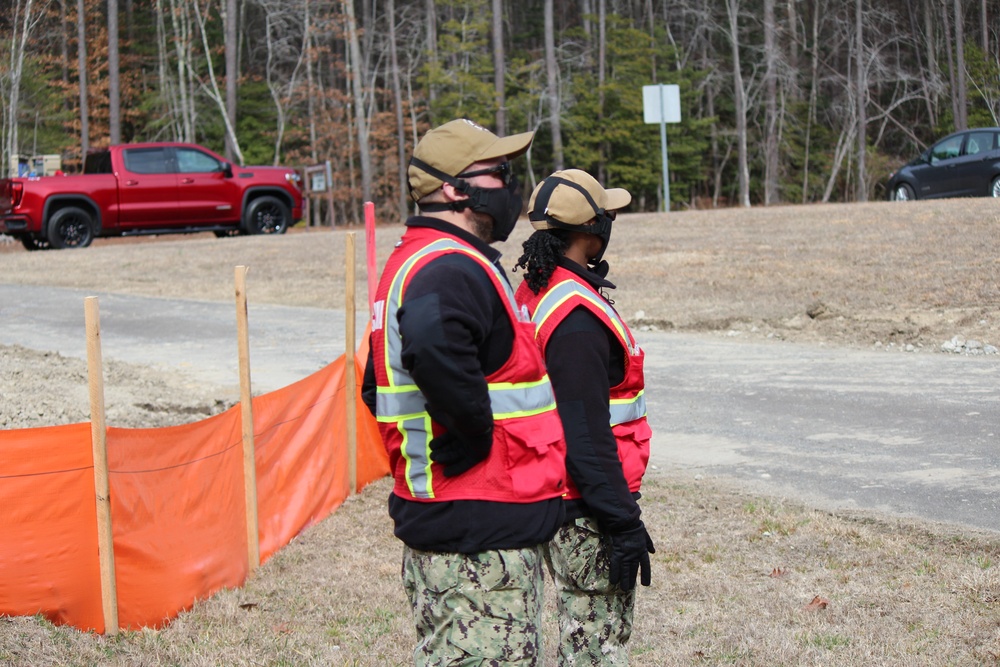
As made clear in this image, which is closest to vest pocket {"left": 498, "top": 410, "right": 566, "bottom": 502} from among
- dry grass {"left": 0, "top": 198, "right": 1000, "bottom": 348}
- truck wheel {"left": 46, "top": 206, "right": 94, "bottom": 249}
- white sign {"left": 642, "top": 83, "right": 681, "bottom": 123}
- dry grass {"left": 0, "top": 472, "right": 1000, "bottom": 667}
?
dry grass {"left": 0, "top": 472, "right": 1000, "bottom": 667}

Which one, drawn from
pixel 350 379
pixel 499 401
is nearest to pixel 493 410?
pixel 499 401

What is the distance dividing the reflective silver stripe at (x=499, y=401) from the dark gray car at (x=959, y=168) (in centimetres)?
1935

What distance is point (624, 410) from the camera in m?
3.29

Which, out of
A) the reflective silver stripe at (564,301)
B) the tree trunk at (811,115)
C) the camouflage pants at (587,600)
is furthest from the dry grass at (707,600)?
the tree trunk at (811,115)

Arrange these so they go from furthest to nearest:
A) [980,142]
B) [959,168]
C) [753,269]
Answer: [959,168] < [980,142] < [753,269]

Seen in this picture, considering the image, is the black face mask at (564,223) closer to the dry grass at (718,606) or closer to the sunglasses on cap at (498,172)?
the sunglasses on cap at (498,172)

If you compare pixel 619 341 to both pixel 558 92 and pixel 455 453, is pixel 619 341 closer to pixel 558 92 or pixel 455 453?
pixel 455 453

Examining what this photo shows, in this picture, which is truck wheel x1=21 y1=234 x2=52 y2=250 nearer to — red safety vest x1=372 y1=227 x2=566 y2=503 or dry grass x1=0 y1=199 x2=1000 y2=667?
dry grass x1=0 y1=199 x2=1000 y2=667

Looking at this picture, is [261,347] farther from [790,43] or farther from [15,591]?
[790,43]

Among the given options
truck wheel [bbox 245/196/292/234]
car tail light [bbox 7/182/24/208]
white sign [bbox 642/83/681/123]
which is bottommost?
truck wheel [bbox 245/196/292/234]

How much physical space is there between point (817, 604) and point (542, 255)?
240 cm

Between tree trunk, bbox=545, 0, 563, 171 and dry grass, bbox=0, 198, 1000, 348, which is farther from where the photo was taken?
tree trunk, bbox=545, 0, 563, 171

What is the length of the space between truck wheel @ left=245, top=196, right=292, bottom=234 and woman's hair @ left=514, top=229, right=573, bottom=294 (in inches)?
791

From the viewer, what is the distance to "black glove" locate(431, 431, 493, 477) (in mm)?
2658
